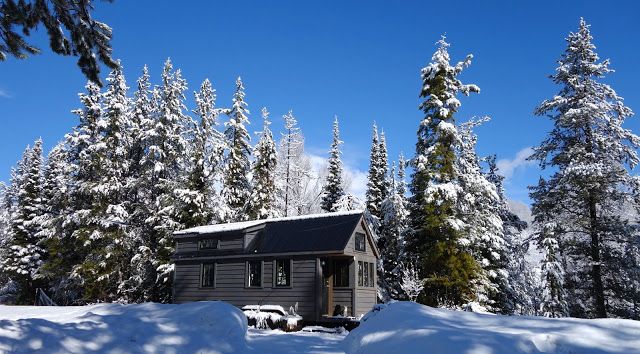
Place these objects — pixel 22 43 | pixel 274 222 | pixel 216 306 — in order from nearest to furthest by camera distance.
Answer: pixel 22 43
pixel 216 306
pixel 274 222

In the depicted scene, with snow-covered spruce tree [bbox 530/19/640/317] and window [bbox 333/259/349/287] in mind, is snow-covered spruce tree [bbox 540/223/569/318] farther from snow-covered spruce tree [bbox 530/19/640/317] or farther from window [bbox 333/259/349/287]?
window [bbox 333/259/349/287]

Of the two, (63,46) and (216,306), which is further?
(216,306)

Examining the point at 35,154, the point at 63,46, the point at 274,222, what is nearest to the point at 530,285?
the point at 274,222

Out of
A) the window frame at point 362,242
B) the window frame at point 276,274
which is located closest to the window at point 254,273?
the window frame at point 276,274

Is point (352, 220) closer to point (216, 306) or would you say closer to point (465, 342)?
point (216, 306)

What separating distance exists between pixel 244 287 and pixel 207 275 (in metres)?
2.96

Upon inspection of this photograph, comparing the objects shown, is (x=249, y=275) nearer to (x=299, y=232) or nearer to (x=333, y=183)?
(x=299, y=232)

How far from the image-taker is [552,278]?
18.9 metres

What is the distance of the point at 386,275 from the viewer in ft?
102

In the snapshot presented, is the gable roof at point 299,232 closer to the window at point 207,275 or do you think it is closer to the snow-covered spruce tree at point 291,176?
the window at point 207,275

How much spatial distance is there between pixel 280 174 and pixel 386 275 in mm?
13395

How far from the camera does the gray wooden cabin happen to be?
20094 mm

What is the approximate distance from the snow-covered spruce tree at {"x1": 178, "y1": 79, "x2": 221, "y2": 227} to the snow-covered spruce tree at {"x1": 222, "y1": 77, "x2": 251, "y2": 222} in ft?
4.57

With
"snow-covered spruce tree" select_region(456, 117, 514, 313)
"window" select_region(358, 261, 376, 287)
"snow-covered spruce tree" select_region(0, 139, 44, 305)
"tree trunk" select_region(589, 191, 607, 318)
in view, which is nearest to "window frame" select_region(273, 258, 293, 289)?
"window" select_region(358, 261, 376, 287)
